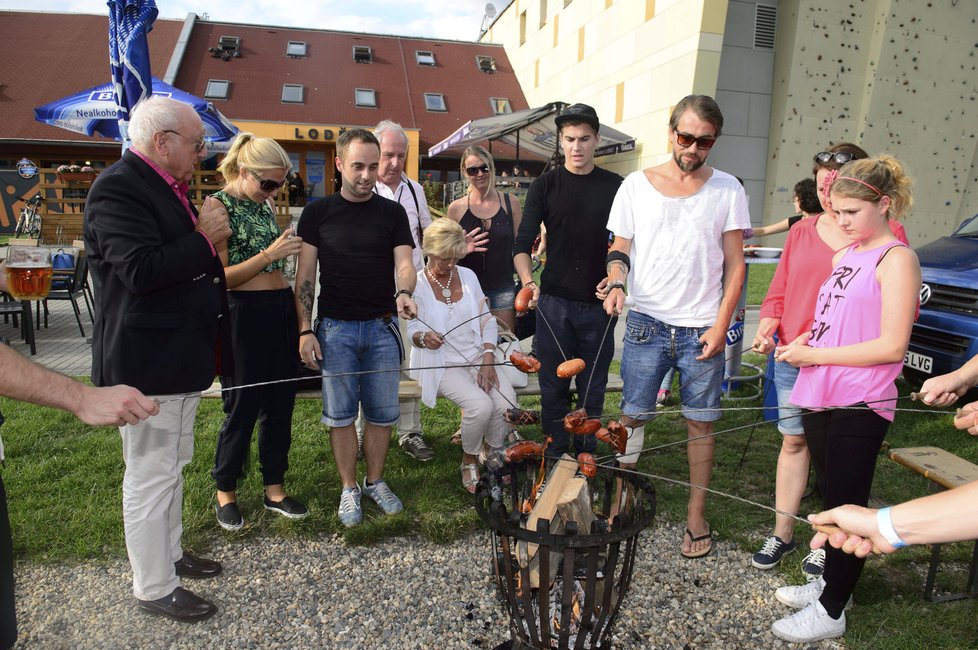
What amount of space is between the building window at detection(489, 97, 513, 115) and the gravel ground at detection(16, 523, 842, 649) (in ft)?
70.1

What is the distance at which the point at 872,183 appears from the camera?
8.01 ft

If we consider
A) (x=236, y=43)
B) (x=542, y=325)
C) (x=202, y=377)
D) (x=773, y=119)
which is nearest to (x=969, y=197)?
(x=773, y=119)

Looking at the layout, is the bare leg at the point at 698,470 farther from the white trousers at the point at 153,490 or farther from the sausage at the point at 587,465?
the white trousers at the point at 153,490

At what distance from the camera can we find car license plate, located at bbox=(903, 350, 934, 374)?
4.73m

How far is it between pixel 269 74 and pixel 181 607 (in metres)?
22.0

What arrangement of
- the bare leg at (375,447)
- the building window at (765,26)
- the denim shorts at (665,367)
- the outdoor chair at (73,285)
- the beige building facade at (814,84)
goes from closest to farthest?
the denim shorts at (665,367)
the bare leg at (375,447)
the outdoor chair at (73,285)
the beige building facade at (814,84)
the building window at (765,26)

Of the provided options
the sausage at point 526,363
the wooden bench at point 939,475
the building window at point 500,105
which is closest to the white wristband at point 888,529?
the wooden bench at point 939,475

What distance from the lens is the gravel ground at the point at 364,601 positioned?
2.57 metres

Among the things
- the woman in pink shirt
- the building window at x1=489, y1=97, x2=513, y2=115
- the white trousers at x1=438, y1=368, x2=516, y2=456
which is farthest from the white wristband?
the building window at x1=489, y1=97, x2=513, y2=115

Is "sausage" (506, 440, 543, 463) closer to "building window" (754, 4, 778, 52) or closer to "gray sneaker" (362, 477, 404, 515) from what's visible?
"gray sneaker" (362, 477, 404, 515)

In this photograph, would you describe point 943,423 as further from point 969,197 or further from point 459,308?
point 969,197

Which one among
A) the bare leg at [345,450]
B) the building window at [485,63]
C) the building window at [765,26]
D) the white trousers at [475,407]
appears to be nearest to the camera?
the bare leg at [345,450]

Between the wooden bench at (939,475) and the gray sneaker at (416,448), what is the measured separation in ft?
8.90

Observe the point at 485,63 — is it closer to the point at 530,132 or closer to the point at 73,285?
the point at 530,132
